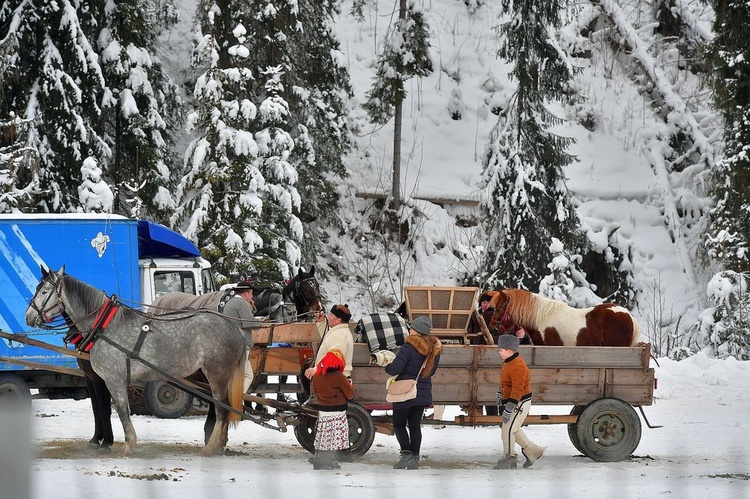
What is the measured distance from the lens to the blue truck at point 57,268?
12.8 metres

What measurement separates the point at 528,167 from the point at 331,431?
16.1 m

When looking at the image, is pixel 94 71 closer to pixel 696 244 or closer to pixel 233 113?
pixel 233 113

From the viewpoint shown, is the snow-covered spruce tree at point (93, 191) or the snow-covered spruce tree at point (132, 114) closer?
the snow-covered spruce tree at point (93, 191)

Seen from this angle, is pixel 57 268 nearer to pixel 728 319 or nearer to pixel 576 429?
pixel 576 429

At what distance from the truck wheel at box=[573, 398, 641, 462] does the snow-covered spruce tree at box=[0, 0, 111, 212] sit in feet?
48.2

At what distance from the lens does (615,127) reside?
33.4 m

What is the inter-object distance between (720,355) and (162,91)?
15.4m

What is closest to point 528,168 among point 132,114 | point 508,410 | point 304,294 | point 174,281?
point 132,114

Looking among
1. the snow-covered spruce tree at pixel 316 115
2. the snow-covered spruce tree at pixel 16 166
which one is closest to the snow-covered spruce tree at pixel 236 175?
the snow-covered spruce tree at pixel 316 115

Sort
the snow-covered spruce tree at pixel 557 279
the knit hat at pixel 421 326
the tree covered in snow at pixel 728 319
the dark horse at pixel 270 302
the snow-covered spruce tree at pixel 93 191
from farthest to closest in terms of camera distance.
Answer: the snow-covered spruce tree at pixel 557 279 < the tree covered in snow at pixel 728 319 < the snow-covered spruce tree at pixel 93 191 < the dark horse at pixel 270 302 < the knit hat at pixel 421 326

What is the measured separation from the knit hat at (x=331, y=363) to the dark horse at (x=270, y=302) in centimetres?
135

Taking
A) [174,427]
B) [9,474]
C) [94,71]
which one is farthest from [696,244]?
[9,474]

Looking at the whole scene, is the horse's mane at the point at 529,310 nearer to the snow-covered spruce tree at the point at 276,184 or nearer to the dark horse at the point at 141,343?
the dark horse at the point at 141,343

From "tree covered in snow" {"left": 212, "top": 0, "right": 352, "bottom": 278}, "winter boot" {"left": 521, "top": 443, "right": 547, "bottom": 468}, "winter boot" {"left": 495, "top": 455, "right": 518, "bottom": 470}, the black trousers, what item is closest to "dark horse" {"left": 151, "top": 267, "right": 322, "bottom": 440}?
the black trousers
